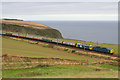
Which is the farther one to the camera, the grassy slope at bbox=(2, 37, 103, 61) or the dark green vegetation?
the dark green vegetation

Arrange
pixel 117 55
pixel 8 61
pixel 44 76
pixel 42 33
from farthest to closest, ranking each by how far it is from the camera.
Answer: pixel 42 33
pixel 117 55
pixel 8 61
pixel 44 76

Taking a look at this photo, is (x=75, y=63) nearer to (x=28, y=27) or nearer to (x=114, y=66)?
(x=114, y=66)

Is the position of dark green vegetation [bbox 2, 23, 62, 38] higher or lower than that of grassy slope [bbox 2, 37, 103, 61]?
higher

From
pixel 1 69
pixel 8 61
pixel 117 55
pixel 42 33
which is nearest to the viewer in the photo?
pixel 1 69

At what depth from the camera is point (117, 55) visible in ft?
211

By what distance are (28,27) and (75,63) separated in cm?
12054

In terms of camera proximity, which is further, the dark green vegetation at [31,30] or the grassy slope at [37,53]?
the dark green vegetation at [31,30]

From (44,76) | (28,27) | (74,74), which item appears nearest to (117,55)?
(74,74)

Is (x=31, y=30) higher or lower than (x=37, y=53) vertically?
higher

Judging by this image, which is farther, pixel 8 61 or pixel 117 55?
pixel 117 55

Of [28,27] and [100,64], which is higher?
[28,27]

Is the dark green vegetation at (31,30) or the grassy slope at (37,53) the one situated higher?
the dark green vegetation at (31,30)

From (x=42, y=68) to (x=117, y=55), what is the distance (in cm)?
3177

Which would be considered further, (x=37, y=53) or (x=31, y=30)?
(x=31, y=30)
